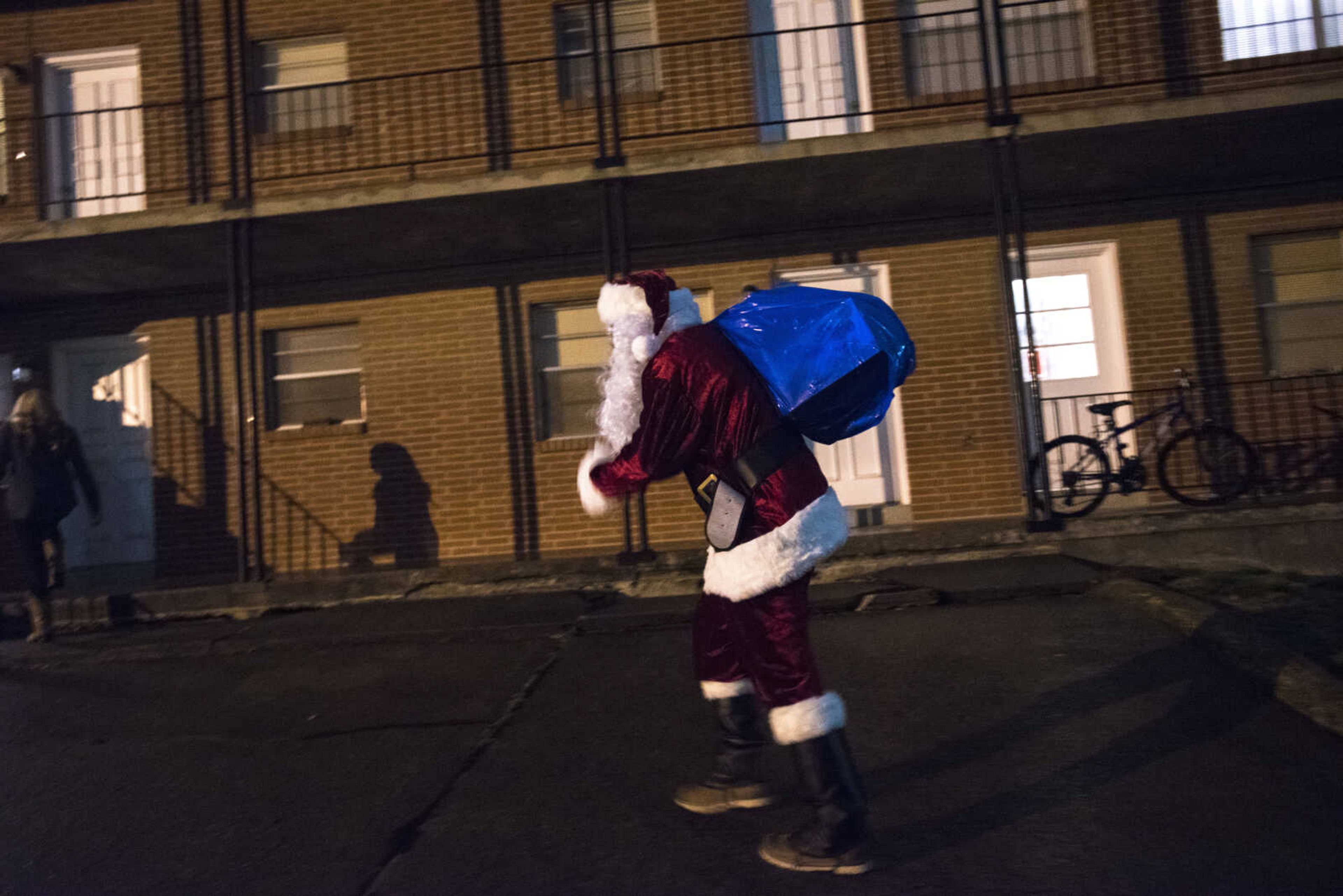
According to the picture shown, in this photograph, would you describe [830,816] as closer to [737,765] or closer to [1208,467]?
[737,765]

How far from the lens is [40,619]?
6.68 meters

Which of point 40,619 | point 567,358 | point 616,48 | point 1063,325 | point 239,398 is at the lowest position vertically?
point 40,619

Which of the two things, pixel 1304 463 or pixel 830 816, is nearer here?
pixel 830 816

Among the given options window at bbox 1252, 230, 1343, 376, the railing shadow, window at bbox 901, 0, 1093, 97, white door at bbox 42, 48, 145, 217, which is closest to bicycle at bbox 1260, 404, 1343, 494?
window at bbox 1252, 230, 1343, 376

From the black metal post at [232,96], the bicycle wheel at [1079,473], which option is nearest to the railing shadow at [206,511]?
the black metal post at [232,96]

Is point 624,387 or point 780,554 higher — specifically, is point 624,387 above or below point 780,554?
above

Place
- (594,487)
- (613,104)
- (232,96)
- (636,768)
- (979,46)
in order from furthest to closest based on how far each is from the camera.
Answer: (979,46)
(232,96)
(613,104)
(636,768)
(594,487)

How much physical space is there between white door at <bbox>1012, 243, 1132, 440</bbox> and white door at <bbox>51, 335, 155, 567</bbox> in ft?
28.5

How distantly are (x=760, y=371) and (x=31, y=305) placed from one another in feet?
31.5

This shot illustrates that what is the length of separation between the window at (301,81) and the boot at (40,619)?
192 inches

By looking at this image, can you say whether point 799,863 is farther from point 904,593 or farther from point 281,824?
point 904,593

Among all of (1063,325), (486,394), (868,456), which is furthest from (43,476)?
(1063,325)

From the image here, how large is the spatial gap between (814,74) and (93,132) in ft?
23.4

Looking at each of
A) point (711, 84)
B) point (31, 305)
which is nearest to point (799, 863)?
point (711, 84)
